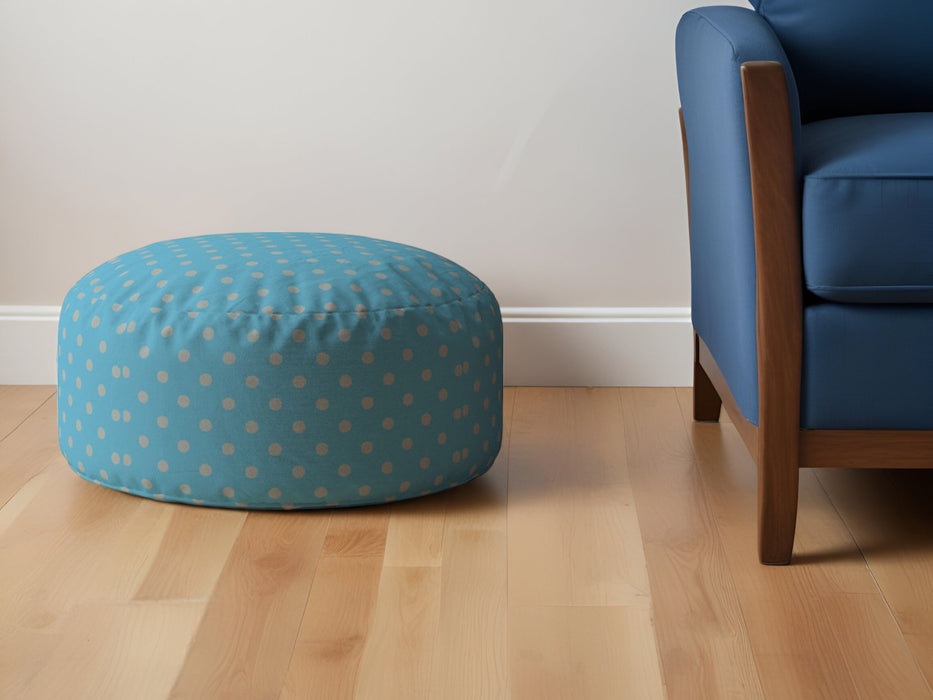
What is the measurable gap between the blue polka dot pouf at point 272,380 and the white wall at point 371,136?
58 cm

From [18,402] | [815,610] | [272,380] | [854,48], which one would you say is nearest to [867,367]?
[815,610]

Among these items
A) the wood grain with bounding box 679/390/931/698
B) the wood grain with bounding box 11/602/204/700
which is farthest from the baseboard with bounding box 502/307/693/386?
the wood grain with bounding box 11/602/204/700

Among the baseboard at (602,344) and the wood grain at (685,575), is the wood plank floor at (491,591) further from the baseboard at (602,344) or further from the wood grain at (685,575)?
the baseboard at (602,344)

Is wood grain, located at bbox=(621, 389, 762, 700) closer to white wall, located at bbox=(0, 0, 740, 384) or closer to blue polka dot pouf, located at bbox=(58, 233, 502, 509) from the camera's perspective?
blue polka dot pouf, located at bbox=(58, 233, 502, 509)

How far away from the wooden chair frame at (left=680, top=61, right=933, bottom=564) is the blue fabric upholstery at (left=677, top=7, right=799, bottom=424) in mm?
28

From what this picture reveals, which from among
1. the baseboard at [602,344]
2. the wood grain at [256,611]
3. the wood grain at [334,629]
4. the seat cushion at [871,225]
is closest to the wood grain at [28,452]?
the wood grain at [256,611]

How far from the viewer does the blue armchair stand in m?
1.07

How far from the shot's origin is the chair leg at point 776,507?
1.17 meters

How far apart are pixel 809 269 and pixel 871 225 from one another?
2.9 inches

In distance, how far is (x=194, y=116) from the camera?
1912 millimetres

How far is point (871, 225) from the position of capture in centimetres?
107

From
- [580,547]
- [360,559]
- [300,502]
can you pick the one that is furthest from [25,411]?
[580,547]

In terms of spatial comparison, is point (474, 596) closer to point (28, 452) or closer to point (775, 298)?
point (775, 298)

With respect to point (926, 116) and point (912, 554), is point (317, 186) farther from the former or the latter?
point (912, 554)
